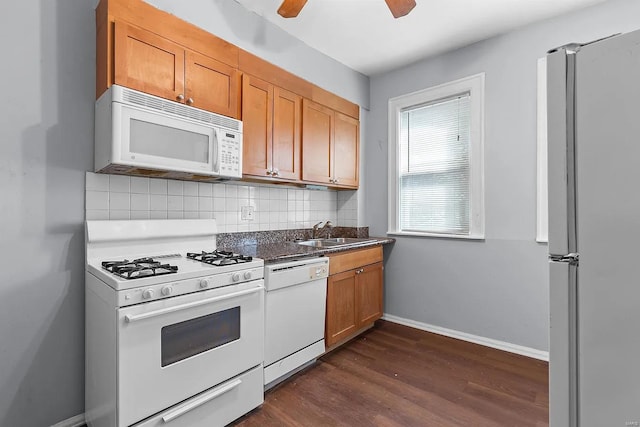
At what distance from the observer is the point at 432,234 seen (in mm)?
3178

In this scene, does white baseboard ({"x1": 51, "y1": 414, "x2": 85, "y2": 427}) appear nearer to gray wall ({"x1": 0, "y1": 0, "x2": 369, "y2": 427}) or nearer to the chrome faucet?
gray wall ({"x1": 0, "y1": 0, "x2": 369, "y2": 427})

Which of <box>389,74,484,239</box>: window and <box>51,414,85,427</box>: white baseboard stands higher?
<box>389,74,484,239</box>: window

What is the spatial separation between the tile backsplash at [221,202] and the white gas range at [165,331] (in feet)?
0.43

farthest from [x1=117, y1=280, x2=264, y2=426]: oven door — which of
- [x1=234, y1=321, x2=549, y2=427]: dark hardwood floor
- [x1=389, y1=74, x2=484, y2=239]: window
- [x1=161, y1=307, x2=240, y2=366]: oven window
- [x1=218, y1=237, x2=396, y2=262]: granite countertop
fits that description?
[x1=389, y1=74, x2=484, y2=239]: window

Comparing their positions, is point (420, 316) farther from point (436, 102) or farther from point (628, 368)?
point (628, 368)

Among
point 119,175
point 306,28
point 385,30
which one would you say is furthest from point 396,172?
point 119,175

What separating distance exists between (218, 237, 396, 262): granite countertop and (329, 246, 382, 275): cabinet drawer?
0.04m

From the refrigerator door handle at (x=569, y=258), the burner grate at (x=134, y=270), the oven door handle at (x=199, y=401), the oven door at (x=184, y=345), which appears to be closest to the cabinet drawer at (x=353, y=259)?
the oven door at (x=184, y=345)

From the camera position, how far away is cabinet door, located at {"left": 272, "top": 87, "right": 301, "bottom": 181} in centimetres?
255

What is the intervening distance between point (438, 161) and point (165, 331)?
109 inches

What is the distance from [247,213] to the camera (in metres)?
2.76

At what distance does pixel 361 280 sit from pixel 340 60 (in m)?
2.26

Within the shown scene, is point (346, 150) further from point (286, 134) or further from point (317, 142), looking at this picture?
point (286, 134)

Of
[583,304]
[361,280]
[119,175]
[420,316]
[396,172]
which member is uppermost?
[396,172]
